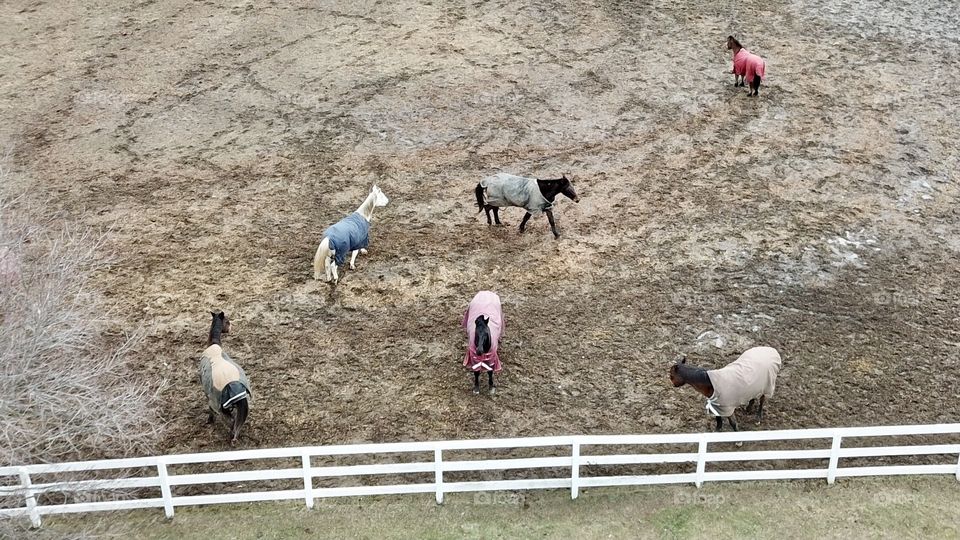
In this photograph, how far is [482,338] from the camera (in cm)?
827

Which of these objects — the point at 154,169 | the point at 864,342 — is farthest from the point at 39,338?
the point at 864,342

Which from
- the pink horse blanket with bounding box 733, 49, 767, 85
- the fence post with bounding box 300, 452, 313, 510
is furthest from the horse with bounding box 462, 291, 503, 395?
the pink horse blanket with bounding box 733, 49, 767, 85

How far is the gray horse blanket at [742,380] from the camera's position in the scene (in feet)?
25.5

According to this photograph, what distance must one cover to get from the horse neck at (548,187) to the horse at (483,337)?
2.31 m

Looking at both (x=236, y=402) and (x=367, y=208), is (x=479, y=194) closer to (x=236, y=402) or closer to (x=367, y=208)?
(x=367, y=208)

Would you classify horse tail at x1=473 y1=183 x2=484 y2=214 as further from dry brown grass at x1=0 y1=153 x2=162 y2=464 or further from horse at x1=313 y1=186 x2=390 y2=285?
dry brown grass at x1=0 y1=153 x2=162 y2=464

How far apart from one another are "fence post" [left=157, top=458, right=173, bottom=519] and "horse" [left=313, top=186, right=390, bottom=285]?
3438mm

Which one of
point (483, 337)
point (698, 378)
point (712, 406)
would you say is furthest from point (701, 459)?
point (483, 337)

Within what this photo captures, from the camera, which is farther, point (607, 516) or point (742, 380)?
point (742, 380)

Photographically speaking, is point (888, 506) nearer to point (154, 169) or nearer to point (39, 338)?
point (39, 338)

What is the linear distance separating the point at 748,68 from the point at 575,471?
9.03 meters

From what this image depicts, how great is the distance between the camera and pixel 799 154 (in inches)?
504

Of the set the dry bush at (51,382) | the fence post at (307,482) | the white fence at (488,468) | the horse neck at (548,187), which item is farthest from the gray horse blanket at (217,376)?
the horse neck at (548,187)

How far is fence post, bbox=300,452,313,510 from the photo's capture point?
23.9 ft
